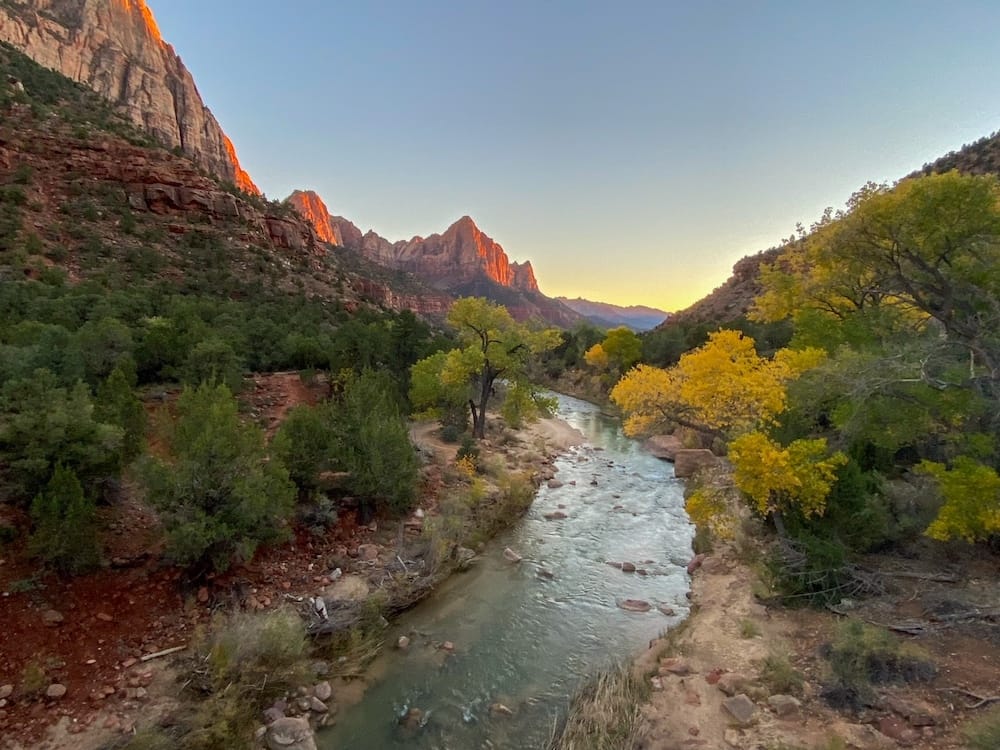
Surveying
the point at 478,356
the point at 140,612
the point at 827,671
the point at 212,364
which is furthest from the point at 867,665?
the point at 212,364

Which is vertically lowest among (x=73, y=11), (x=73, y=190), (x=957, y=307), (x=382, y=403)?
(x=382, y=403)

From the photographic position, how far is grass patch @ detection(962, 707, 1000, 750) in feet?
16.9

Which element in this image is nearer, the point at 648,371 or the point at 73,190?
the point at 648,371

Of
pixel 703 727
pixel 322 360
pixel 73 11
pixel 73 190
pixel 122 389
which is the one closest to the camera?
pixel 703 727

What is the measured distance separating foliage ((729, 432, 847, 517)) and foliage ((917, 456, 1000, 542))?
5.22 feet

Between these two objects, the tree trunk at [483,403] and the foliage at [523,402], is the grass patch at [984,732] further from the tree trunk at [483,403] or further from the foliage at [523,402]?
the tree trunk at [483,403]

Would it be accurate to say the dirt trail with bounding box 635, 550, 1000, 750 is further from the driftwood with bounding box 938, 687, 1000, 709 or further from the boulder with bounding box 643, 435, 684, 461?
the boulder with bounding box 643, 435, 684, 461

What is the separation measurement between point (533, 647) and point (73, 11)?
9265 centimetres

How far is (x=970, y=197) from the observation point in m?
9.21

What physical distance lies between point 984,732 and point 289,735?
26.2ft

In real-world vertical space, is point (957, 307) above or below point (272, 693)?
above

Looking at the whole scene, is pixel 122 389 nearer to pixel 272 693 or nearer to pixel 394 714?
pixel 272 693

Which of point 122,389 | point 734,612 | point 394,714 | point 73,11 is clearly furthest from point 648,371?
point 73,11

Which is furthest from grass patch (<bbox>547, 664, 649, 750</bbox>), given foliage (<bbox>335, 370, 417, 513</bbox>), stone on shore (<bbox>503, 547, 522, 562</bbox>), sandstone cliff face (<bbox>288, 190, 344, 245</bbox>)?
sandstone cliff face (<bbox>288, 190, 344, 245</bbox>)
